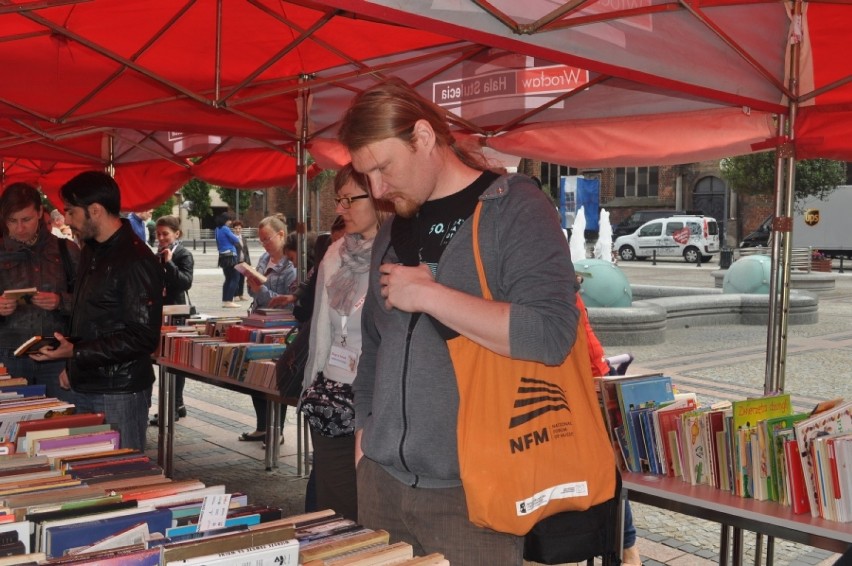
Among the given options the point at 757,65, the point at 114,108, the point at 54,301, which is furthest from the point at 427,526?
the point at 114,108

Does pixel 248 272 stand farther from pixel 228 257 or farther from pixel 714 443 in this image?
pixel 228 257

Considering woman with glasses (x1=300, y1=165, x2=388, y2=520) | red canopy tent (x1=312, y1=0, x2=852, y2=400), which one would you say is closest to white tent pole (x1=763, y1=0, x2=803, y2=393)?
red canopy tent (x1=312, y1=0, x2=852, y2=400)

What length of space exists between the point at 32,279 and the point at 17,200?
456 millimetres

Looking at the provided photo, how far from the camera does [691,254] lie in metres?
32.6

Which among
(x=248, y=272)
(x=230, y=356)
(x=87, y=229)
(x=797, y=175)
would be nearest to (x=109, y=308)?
(x=87, y=229)

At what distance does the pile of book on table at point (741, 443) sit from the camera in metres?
2.92

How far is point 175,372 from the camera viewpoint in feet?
19.9

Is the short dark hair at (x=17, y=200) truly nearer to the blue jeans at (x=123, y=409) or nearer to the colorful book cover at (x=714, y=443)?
the blue jeans at (x=123, y=409)

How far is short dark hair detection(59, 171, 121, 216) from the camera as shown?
371 cm

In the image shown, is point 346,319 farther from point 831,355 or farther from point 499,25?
point 831,355

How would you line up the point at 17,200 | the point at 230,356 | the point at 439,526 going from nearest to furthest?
the point at 439,526 < the point at 17,200 < the point at 230,356

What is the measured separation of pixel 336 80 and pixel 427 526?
385 cm

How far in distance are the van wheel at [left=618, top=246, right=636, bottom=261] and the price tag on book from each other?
3382 centimetres

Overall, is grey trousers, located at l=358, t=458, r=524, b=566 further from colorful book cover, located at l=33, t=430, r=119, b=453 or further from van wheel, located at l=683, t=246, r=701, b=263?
van wheel, located at l=683, t=246, r=701, b=263
